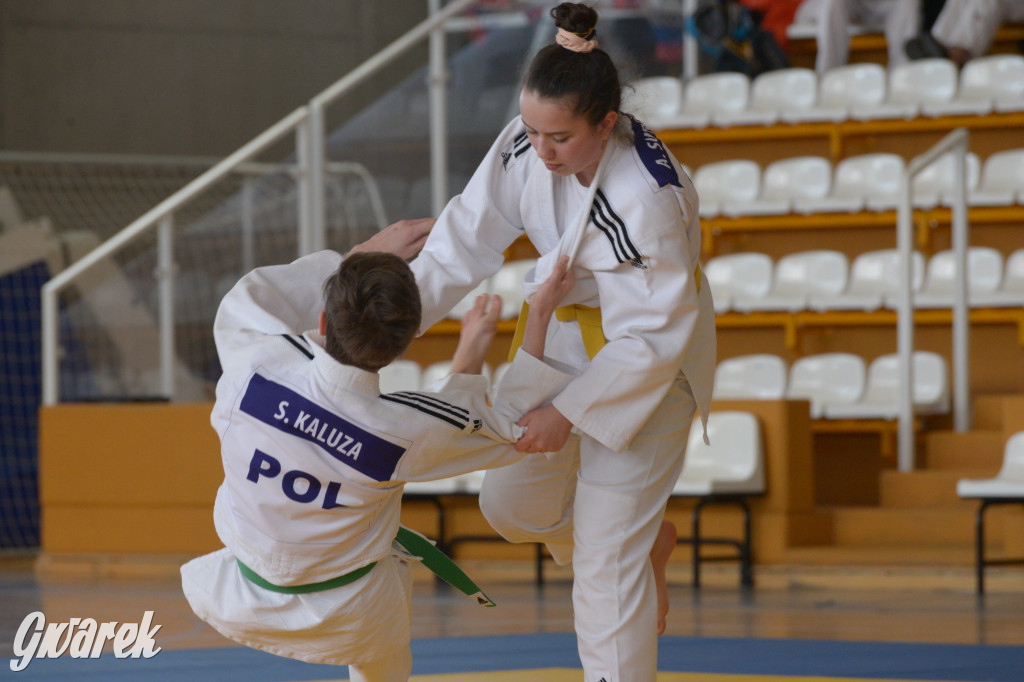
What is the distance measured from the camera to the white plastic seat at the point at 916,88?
7.46m

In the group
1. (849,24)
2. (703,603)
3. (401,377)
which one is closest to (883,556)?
(703,603)

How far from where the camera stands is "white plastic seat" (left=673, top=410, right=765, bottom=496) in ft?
16.9

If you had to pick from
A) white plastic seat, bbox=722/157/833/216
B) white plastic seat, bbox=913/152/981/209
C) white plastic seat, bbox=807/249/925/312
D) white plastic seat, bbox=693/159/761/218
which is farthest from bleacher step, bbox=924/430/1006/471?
white plastic seat, bbox=693/159/761/218

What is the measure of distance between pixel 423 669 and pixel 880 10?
6.58 metres

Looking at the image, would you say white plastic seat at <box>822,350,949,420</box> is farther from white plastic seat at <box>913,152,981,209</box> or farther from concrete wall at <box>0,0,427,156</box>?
concrete wall at <box>0,0,427,156</box>

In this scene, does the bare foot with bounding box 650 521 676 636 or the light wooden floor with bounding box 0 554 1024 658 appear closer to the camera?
the bare foot with bounding box 650 521 676 636

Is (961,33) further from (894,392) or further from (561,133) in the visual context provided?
(561,133)

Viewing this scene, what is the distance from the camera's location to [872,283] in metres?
6.68

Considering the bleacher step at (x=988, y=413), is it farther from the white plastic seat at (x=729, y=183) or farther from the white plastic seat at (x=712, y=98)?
the white plastic seat at (x=712, y=98)

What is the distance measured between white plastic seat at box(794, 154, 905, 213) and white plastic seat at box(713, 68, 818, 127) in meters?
0.62

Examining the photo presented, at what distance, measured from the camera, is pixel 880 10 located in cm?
839

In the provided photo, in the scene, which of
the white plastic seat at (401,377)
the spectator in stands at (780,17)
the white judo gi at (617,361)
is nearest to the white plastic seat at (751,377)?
the white plastic seat at (401,377)

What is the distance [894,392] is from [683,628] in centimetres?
265

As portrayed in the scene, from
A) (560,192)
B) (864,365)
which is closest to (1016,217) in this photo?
(864,365)
